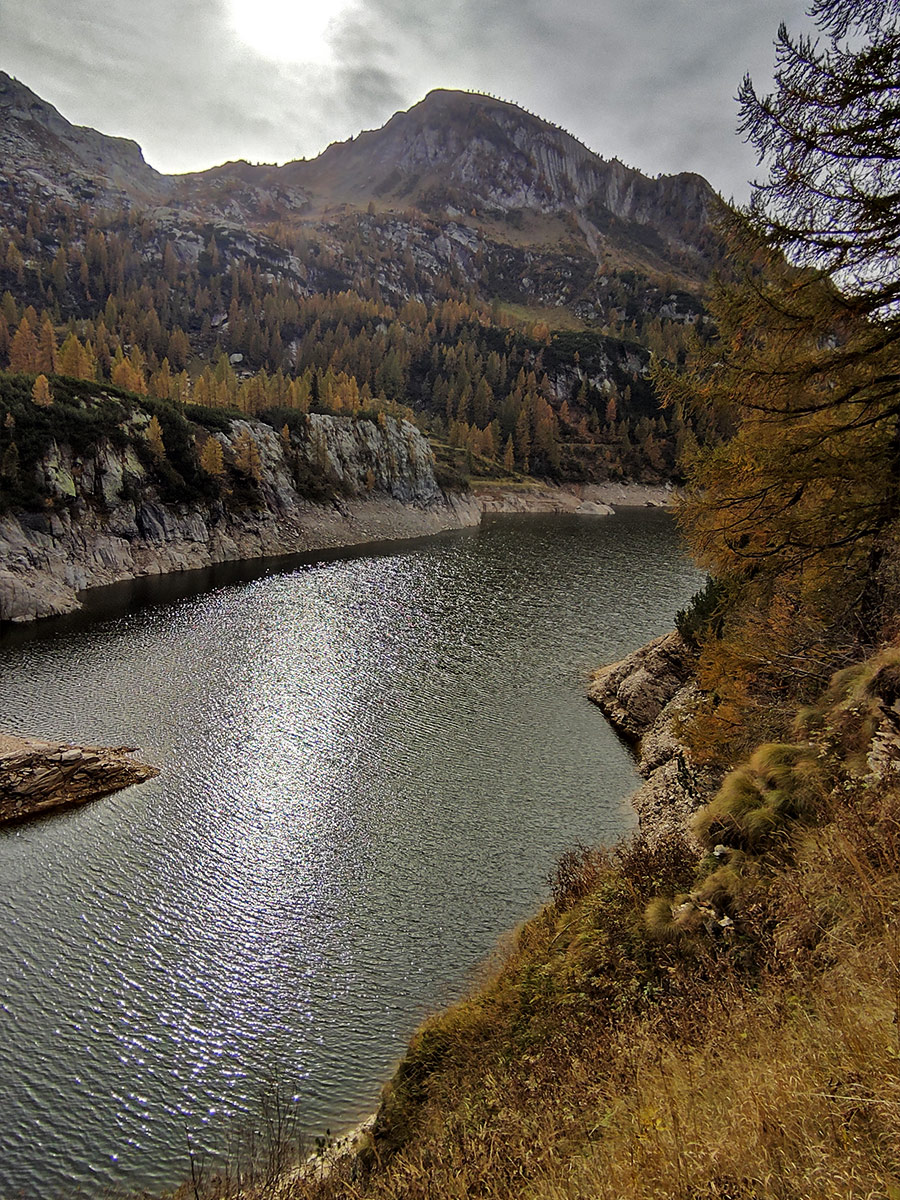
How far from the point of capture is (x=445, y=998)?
631 inches

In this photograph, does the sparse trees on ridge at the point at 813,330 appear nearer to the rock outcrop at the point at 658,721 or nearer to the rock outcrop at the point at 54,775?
the rock outcrop at the point at 658,721

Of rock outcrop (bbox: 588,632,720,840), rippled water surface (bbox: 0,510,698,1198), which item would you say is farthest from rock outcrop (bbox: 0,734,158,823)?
rock outcrop (bbox: 588,632,720,840)

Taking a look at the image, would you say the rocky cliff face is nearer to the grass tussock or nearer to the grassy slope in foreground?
the grass tussock

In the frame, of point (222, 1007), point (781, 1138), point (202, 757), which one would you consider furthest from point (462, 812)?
point (781, 1138)

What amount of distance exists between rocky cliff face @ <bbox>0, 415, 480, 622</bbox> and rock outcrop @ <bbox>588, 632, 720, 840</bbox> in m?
45.5

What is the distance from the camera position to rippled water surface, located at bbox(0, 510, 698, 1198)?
13.9m

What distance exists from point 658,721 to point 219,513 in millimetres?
63082

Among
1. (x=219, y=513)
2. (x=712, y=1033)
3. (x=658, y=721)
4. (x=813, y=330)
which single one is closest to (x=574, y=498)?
(x=219, y=513)

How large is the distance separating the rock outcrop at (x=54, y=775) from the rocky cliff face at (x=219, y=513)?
28253mm

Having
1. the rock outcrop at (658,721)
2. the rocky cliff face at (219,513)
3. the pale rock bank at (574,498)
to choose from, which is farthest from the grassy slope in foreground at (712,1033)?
the pale rock bank at (574,498)

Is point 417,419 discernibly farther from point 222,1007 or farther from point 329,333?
point 222,1007

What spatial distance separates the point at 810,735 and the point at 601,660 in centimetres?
3102

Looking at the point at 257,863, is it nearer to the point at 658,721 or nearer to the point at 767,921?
the point at 767,921

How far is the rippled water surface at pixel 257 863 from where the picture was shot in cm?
1390
